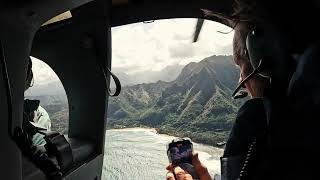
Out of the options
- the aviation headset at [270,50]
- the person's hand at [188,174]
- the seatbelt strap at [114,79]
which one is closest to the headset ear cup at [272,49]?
the aviation headset at [270,50]

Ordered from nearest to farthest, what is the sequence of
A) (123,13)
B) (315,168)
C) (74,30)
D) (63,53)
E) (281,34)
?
(315,168), (281,34), (74,30), (63,53), (123,13)

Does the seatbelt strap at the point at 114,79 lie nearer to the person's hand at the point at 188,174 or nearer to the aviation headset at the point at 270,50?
the person's hand at the point at 188,174

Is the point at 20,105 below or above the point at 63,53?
above

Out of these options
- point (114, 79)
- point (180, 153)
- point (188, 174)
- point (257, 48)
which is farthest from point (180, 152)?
point (257, 48)

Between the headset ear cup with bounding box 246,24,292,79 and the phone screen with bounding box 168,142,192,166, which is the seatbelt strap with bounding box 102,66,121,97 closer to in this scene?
the phone screen with bounding box 168,142,192,166

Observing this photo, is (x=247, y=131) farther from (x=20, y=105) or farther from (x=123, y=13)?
(x=123, y=13)

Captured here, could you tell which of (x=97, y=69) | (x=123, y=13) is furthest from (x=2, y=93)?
(x=123, y=13)

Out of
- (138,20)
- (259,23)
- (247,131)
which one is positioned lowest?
(138,20)

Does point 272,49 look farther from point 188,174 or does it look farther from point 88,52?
point 188,174
